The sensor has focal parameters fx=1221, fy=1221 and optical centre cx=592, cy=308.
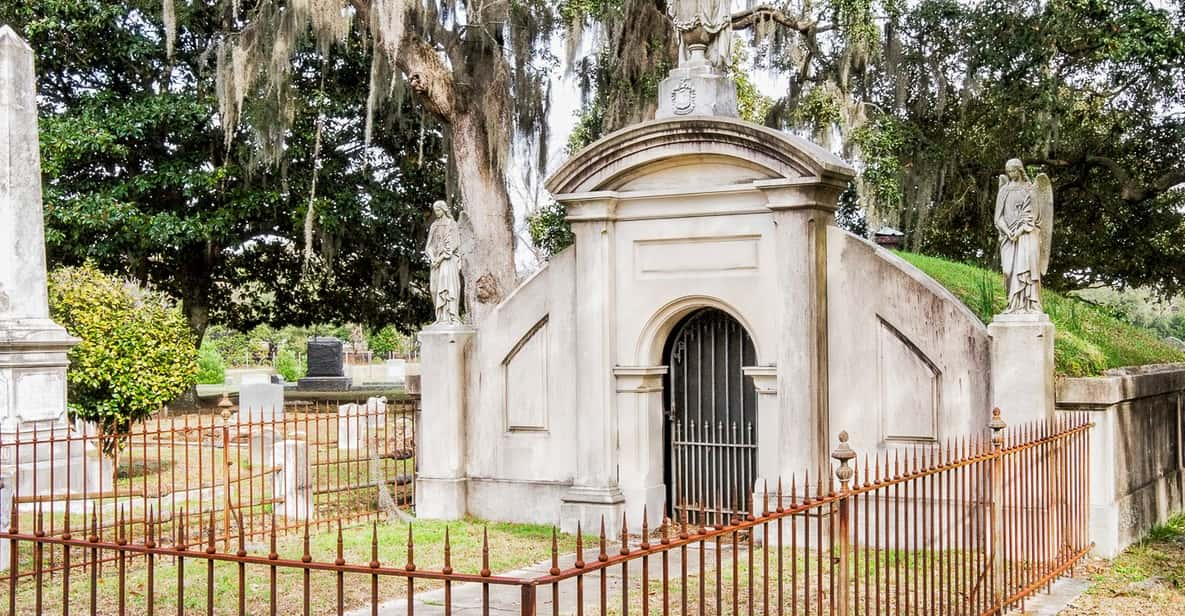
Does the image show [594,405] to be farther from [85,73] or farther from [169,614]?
[85,73]

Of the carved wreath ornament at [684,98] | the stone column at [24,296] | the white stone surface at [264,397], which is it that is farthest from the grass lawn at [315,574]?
the white stone surface at [264,397]

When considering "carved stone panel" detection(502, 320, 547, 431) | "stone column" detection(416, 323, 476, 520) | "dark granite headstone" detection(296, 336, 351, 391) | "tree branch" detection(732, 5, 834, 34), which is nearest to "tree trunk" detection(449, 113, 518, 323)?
"tree branch" detection(732, 5, 834, 34)

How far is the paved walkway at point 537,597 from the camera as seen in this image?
8.95 meters

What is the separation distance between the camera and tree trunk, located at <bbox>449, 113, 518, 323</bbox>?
2164cm

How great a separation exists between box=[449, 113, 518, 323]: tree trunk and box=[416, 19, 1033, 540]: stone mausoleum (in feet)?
27.2

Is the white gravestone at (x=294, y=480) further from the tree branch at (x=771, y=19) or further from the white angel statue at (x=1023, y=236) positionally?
the tree branch at (x=771, y=19)

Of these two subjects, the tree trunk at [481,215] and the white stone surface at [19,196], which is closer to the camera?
the white stone surface at [19,196]

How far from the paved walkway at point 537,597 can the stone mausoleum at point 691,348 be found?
165cm

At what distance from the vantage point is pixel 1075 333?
12.6 metres

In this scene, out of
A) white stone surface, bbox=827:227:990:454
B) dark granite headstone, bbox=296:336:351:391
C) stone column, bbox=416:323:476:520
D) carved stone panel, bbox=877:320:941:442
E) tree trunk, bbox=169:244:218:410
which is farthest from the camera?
dark granite headstone, bbox=296:336:351:391

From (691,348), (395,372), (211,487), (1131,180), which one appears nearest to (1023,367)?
(691,348)

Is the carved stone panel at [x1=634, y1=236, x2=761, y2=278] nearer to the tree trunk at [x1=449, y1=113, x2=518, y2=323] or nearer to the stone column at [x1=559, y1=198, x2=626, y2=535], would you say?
the stone column at [x1=559, y1=198, x2=626, y2=535]

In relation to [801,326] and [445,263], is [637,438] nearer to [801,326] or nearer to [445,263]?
[801,326]

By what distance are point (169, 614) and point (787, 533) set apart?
5505 mm
